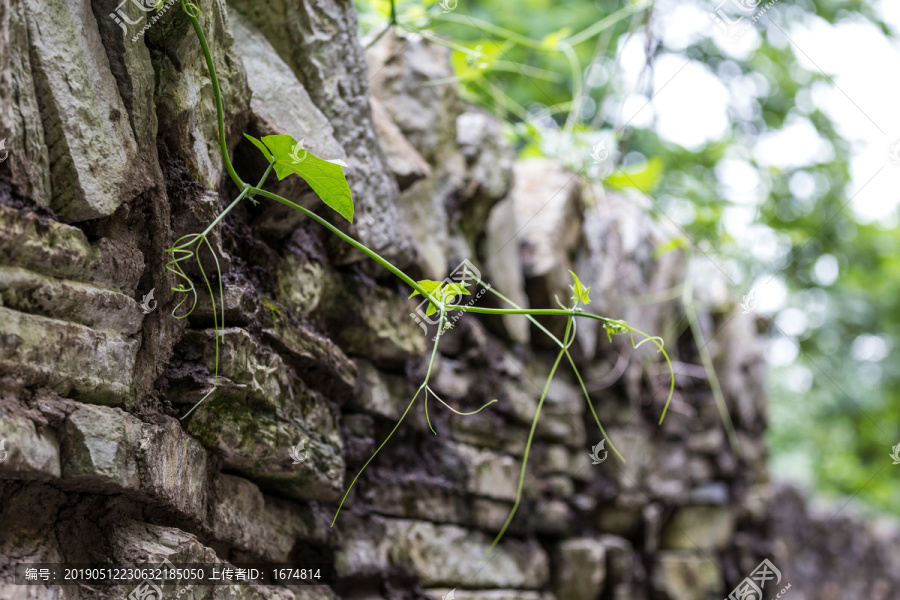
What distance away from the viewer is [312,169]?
1.14 meters

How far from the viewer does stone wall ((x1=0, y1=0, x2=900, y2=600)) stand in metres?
0.98

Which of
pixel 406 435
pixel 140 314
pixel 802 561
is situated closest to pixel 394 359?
pixel 406 435

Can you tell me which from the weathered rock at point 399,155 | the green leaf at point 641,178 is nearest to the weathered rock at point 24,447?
the weathered rock at point 399,155

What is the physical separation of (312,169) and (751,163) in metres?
3.47

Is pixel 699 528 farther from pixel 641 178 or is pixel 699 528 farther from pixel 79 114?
pixel 79 114

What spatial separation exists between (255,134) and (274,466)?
2.25ft

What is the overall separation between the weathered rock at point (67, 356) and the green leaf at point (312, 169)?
0.39 m

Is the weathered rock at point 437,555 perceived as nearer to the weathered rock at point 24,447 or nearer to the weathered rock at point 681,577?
the weathered rock at point 24,447

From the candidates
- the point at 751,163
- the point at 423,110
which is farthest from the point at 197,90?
the point at 751,163

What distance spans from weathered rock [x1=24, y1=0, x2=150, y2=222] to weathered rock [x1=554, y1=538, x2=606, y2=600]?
2067 millimetres

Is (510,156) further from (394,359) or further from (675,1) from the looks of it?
(675,1)

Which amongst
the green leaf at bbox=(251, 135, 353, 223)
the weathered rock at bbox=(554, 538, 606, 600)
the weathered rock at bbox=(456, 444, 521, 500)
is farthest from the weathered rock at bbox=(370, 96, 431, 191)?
the weathered rock at bbox=(554, 538, 606, 600)

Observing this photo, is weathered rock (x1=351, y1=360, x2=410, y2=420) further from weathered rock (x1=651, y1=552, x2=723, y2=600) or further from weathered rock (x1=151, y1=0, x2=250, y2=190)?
weathered rock (x1=651, y1=552, x2=723, y2=600)

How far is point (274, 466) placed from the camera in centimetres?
132
